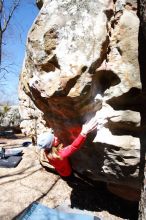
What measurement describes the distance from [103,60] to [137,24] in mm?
605

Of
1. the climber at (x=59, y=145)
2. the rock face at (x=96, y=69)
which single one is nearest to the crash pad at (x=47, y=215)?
the climber at (x=59, y=145)

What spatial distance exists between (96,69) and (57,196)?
2.86 m

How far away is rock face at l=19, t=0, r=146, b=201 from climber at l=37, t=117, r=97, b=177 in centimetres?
17

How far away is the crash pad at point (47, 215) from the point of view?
4.95 metres

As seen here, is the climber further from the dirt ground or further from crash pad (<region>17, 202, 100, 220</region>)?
the dirt ground

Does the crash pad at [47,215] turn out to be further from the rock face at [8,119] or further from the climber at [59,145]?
the rock face at [8,119]

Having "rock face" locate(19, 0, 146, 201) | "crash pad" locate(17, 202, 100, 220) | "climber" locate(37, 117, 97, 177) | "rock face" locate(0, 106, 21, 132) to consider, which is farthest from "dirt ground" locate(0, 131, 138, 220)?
"rock face" locate(0, 106, 21, 132)

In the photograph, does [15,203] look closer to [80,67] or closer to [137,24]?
[80,67]

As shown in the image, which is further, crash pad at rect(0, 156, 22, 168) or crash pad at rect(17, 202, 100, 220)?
crash pad at rect(0, 156, 22, 168)

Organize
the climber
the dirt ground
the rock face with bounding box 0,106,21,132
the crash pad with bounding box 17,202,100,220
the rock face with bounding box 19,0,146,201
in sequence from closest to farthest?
the rock face with bounding box 19,0,146,201
the climber
the crash pad with bounding box 17,202,100,220
the dirt ground
the rock face with bounding box 0,106,21,132

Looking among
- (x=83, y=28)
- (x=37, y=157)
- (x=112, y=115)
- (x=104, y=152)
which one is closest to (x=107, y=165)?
(x=104, y=152)

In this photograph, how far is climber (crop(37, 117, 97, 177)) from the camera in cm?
434

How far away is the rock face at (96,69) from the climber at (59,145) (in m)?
0.17

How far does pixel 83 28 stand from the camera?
13.3ft
